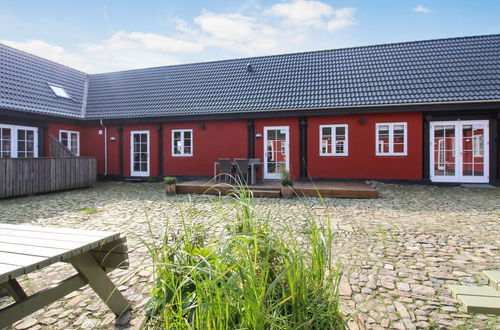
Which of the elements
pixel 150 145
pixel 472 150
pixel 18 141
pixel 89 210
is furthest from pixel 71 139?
pixel 472 150

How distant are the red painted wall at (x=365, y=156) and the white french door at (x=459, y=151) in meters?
0.56

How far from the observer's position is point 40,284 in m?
2.89

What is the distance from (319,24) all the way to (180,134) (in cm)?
677

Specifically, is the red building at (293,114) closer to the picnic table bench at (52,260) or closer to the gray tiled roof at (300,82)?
the gray tiled roof at (300,82)

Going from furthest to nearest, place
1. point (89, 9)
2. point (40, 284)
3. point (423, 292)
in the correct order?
point (89, 9) → point (40, 284) → point (423, 292)

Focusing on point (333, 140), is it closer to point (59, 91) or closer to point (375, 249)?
point (375, 249)

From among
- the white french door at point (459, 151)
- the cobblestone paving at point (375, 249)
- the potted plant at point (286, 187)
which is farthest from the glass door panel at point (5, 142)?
the white french door at point (459, 151)

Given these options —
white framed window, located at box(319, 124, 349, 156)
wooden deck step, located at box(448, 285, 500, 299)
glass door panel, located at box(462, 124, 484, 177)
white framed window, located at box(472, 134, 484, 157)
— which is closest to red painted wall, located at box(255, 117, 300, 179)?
white framed window, located at box(319, 124, 349, 156)

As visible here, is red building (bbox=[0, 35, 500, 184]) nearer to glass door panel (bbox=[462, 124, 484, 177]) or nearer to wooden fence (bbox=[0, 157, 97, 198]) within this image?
glass door panel (bbox=[462, 124, 484, 177])

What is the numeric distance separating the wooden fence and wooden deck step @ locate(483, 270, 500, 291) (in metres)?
10.3

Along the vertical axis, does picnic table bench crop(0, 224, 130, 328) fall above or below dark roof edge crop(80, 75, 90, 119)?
below

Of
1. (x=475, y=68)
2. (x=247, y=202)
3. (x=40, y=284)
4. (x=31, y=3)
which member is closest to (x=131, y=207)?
(x=40, y=284)

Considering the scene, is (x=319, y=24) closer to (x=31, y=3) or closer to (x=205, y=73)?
(x=205, y=73)

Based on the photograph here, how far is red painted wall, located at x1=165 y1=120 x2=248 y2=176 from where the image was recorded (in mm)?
11172
